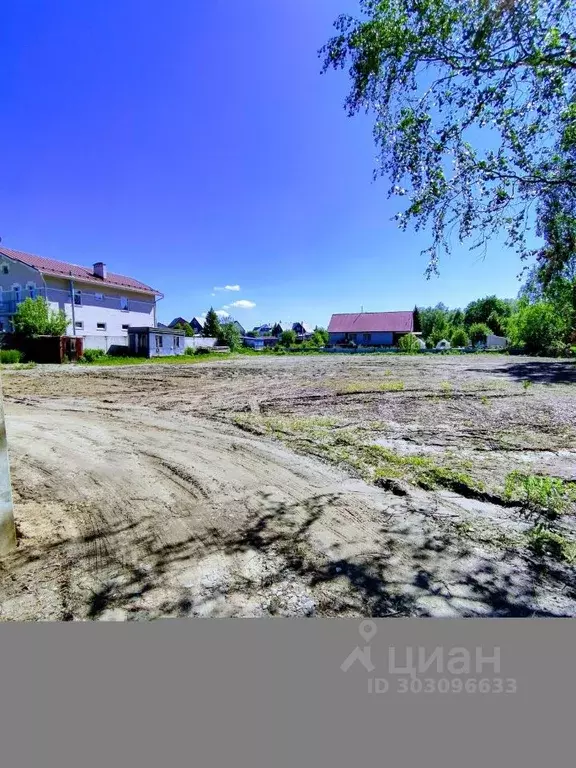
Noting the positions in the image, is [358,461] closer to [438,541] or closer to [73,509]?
[438,541]

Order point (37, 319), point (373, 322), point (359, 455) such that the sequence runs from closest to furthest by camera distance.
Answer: point (359, 455)
point (37, 319)
point (373, 322)

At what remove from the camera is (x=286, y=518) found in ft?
8.13

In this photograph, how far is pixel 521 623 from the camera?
1529 mm

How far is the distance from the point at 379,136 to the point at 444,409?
4675 mm

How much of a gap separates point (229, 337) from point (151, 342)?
16.5m

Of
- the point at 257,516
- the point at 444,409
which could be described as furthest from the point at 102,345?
the point at 257,516

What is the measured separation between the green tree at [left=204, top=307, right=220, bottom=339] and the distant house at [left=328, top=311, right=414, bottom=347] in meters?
14.8

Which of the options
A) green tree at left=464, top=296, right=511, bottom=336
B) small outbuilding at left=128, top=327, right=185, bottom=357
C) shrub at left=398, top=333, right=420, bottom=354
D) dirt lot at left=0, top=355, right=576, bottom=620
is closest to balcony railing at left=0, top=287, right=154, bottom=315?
small outbuilding at left=128, top=327, right=185, bottom=357

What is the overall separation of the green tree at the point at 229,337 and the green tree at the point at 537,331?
25.3 meters

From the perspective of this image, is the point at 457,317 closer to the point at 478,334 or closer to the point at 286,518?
the point at 478,334

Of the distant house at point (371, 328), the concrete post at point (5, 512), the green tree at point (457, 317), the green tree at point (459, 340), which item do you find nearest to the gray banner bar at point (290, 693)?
the concrete post at point (5, 512)

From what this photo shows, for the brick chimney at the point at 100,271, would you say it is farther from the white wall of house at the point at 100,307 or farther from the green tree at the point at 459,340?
the green tree at the point at 459,340

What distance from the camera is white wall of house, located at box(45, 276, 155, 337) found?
1769 centimetres

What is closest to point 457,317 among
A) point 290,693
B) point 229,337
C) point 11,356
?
point 229,337
